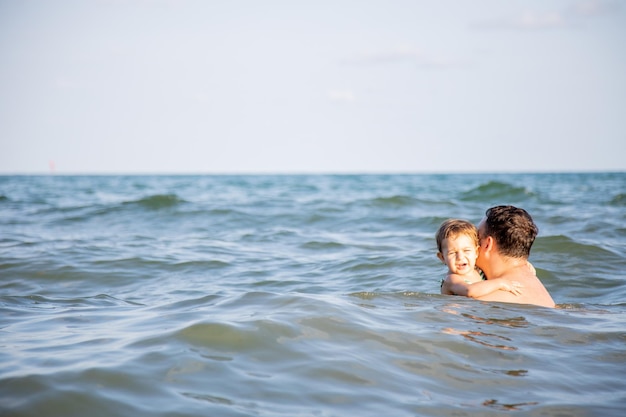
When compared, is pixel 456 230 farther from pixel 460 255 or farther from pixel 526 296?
pixel 526 296

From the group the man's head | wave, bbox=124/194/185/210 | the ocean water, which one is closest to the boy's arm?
the ocean water

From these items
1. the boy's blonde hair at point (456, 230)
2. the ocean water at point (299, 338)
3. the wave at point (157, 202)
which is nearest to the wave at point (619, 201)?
the ocean water at point (299, 338)

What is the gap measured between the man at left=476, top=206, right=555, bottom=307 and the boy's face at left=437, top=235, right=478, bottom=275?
0.13 metres

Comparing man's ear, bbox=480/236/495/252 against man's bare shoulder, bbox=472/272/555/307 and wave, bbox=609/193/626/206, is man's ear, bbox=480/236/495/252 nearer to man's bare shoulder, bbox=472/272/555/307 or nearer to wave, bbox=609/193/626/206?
man's bare shoulder, bbox=472/272/555/307

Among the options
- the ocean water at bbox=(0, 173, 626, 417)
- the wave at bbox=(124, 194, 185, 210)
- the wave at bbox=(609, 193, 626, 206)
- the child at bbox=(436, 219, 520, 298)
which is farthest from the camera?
the wave at bbox=(609, 193, 626, 206)

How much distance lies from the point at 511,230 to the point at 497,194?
15.0 m

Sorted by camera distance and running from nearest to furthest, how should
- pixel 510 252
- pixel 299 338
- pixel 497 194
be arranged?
pixel 299 338
pixel 510 252
pixel 497 194

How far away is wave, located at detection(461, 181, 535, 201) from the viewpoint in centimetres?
1833

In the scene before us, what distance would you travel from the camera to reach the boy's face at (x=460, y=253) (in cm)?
501

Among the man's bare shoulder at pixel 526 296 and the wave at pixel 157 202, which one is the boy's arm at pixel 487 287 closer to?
the man's bare shoulder at pixel 526 296

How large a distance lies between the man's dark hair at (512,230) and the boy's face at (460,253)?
194mm

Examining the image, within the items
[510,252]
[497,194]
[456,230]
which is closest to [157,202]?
[497,194]

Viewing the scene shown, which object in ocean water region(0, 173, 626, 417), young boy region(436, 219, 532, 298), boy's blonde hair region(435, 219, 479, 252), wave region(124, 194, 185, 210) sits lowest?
ocean water region(0, 173, 626, 417)

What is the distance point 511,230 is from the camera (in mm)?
4938
